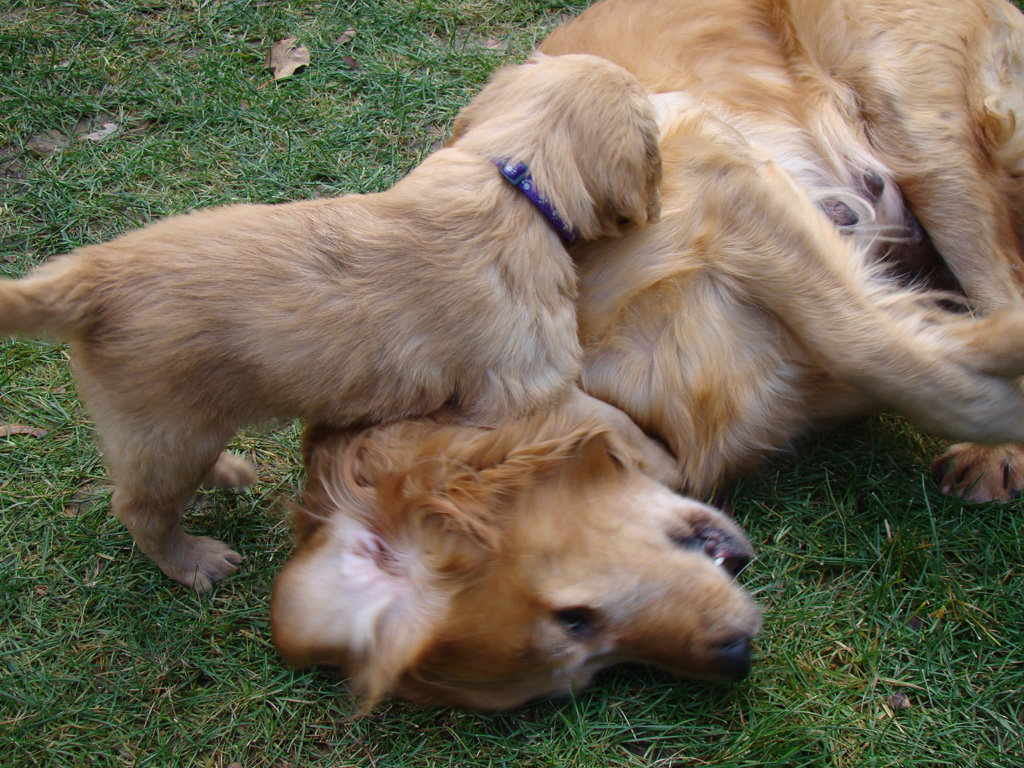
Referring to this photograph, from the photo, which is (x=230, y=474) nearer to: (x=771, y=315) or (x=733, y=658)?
(x=733, y=658)

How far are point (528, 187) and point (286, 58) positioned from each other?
7.85 ft

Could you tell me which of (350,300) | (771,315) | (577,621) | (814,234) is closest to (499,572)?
(577,621)

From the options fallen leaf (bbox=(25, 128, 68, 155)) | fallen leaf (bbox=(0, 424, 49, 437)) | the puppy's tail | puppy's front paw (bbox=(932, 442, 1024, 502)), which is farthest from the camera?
fallen leaf (bbox=(25, 128, 68, 155))

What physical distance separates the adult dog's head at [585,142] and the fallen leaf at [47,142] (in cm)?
237

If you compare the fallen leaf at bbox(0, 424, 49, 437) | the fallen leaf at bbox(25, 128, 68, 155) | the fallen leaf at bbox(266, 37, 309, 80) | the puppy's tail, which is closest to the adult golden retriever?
the puppy's tail

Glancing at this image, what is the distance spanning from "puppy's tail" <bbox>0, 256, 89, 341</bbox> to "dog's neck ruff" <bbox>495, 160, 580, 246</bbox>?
46.4 inches

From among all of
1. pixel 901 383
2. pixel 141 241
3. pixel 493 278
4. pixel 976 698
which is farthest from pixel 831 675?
pixel 141 241

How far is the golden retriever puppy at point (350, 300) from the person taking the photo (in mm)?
2094

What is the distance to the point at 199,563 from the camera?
2.65 m

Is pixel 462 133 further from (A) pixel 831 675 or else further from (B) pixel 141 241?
(A) pixel 831 675

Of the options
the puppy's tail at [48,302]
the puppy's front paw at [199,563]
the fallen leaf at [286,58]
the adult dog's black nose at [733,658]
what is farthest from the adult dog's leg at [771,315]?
the fallen leaf at [286,58]

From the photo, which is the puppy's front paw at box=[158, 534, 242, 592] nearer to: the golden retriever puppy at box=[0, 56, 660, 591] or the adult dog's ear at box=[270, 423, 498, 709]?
the golden retriever puppy at box=[0, 56, 660, 591]

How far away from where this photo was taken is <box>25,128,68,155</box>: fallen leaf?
3965mm

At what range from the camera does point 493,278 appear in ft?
7.84
